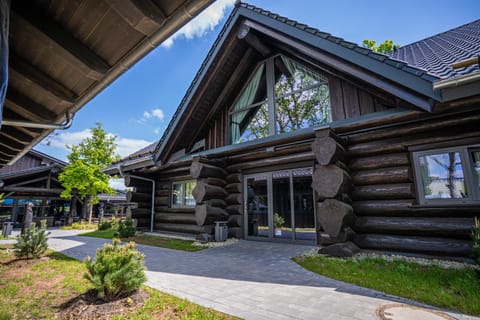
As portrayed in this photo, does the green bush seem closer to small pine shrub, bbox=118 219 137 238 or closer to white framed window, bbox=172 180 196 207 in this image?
white framed window, bbox=172 180 196 207

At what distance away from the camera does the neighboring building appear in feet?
57.0

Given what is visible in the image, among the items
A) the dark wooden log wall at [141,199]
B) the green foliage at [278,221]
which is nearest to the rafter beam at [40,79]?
the green foliage at [278,221]

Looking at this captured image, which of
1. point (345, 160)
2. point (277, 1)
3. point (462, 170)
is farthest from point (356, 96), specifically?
point (277, 1)

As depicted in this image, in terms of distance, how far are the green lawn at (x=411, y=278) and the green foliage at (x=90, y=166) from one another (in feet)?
53.0

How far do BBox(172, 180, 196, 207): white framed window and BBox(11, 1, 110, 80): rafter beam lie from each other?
811 centimetres

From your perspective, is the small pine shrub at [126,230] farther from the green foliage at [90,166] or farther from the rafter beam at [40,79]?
the rafter beam at [40,79]

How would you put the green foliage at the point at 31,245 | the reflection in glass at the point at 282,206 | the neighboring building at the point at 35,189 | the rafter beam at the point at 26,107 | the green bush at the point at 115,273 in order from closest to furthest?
1. the rafter beam at the point at 26,107
2. the green bush at the point at 115,273
3. the green foliage at the point at 31,245
4. the reflection in glass at the point at 282,206
5. the neighboring building at the point at 35,189

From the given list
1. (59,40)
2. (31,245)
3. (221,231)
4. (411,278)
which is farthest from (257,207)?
(59,40)

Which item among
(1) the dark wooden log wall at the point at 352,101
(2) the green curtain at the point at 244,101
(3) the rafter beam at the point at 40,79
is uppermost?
(2) the green curtain at the point at 244,101

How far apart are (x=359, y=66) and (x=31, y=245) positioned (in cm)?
918

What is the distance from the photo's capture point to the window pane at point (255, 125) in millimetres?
8144

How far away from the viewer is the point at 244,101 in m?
8.95

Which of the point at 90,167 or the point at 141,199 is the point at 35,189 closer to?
the point at 90,167

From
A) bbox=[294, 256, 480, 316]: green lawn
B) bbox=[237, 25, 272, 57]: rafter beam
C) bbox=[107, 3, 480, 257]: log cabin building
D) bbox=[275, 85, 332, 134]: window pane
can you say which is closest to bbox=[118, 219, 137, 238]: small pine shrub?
bbox=[107, 3, 480, 257]: log cabin building
